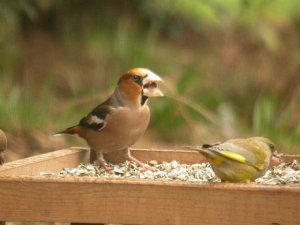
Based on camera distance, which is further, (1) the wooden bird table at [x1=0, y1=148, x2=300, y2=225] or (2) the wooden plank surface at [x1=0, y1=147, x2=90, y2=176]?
(2) the wooden plank surface at [x1=0, y1=147, x2=90, y2=176]

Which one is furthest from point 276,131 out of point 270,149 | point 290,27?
point 290,27

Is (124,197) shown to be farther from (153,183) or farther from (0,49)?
(0,49)

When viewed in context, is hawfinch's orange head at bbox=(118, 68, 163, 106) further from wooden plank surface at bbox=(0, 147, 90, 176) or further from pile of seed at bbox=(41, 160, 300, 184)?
wooden plank surface at bbox=(0, 147, 90, 176)

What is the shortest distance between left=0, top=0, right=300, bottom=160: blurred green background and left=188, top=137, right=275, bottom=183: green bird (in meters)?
2.12

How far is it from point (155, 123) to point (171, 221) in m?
3.23

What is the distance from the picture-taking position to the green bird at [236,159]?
382 cm

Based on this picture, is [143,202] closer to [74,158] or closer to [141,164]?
[141,164]

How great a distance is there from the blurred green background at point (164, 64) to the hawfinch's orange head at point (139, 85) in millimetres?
1815

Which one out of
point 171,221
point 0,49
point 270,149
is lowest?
point 171,221

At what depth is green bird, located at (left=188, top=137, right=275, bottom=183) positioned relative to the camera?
3.82m

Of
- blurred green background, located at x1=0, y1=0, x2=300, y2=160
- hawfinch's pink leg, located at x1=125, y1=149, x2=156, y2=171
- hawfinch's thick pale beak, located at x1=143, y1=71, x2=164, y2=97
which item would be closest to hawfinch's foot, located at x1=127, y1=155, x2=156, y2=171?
hawfinch's pink leg, located at x1=125, y1=149, x2=156, y2=171

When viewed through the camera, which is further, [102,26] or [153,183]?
[102,26]

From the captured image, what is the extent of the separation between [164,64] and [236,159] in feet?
14.0

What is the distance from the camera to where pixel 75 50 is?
9.20 m
